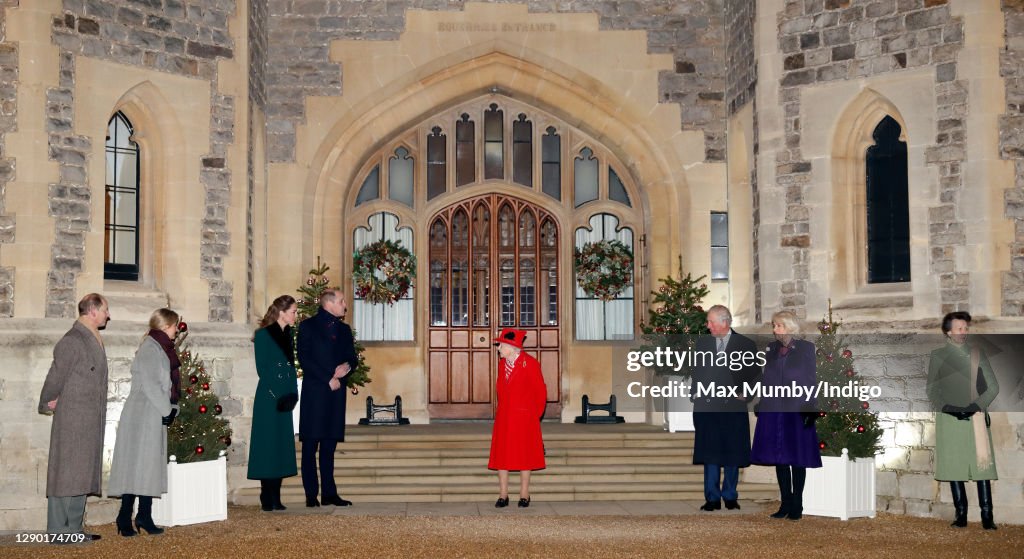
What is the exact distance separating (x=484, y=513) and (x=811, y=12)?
544 centimetres

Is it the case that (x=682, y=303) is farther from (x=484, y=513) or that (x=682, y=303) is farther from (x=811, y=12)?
(x=484, y=513)

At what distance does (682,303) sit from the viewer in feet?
40.1

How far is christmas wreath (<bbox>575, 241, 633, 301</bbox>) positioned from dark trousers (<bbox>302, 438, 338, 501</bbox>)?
4862 millimetres

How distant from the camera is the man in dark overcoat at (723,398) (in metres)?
8.85

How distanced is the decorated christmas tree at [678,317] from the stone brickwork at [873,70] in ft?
4.02

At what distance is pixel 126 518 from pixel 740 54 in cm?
754

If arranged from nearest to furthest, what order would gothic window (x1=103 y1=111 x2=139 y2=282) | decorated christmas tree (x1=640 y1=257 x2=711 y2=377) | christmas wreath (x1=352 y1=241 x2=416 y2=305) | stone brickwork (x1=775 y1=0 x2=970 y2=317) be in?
stone brickwork (x1=775 y1=0 x2=970 y2=317)
gothic window (x1=103 y1=111 x2=139 y2=282)
decorated christmas tree (x1=640 y1=257 x2=711 y2=377)
christmas wreath (x1=352 y1=241 x2=416 y2=305)

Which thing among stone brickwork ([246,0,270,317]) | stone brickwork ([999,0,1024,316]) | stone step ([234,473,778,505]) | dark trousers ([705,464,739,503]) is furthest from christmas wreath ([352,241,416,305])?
stone brickwork ([999,0,1024,316])

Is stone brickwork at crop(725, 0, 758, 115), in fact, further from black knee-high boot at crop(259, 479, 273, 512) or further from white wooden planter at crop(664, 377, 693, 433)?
black knee-high boot at crop(259, 479, 273, 512)

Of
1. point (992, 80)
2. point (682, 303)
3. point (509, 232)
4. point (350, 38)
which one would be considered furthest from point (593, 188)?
point (992, 80)

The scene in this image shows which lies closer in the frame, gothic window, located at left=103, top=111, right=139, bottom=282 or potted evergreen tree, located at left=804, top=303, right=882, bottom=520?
potted evergreen tree, located at left=804, top=303, right=882, bottom=520

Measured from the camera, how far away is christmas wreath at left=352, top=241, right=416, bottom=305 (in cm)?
A: 1308

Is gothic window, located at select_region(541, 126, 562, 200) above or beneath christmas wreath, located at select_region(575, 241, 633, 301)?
above

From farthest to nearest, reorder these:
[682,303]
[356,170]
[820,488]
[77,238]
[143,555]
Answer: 1. [356,170]
2. [682,303]
3. [77,238]
4. [820,488]
5. [143,555]
